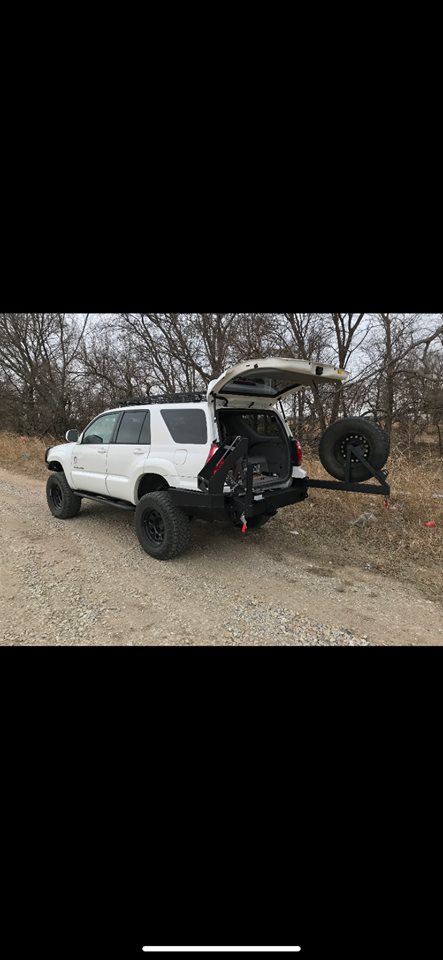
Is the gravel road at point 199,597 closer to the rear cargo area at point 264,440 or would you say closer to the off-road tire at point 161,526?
the off-road tire at point 161,526

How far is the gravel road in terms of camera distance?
3.22 meters

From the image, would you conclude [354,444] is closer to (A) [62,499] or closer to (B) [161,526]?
(B) [161,526]

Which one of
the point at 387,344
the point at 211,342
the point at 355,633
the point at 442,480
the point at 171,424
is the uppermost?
the point at 211,342

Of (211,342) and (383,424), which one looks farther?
(211,342)

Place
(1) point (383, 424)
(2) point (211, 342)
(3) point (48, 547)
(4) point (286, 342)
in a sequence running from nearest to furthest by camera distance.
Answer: (3) point (48, 547) < (1) point (383, 424) < (4) point (286, 342) < (2) point (211, 342)

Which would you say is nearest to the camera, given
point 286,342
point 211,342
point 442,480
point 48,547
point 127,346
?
point 48,547

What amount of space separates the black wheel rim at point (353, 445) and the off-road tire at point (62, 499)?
13.4 ft

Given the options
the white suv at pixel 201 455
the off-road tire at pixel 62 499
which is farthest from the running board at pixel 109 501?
the off-road tire at pixel 62 499

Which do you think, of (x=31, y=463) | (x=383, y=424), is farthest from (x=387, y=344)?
(x=31, y=463)

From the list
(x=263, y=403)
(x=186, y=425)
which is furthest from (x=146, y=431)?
(x=263, y=403)

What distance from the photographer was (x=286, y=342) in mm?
13156

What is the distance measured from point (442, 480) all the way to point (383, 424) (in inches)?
192

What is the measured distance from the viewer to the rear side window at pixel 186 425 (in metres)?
4.43

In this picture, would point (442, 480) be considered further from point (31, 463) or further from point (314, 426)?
point (31, 463)
